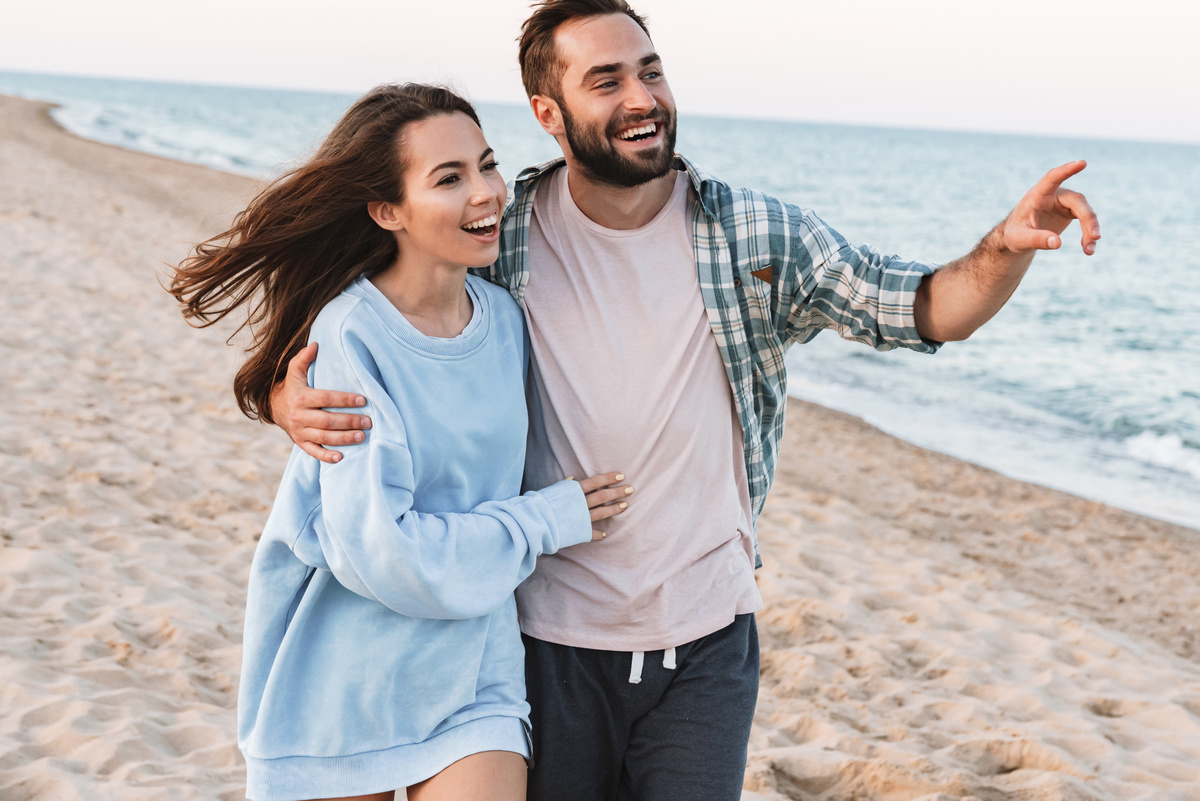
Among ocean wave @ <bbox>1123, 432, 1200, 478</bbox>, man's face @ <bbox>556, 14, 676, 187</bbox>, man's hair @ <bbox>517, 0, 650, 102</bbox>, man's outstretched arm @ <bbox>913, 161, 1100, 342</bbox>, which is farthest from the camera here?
ocean wave @ <bbox>1123, 432, 1200, 478</bbox>

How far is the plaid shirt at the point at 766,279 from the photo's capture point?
224cm

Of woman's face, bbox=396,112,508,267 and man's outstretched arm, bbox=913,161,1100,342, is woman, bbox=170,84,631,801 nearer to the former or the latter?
woman's face, bbox=396,112,508,267

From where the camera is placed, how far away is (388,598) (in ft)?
6.25

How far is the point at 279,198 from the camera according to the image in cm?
226

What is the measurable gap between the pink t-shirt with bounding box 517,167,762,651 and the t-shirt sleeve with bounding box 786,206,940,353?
0.25 meters

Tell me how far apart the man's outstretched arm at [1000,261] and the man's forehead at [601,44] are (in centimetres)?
94

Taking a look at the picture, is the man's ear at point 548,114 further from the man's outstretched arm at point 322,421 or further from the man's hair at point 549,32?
the man's outstretched arm at point 322,421

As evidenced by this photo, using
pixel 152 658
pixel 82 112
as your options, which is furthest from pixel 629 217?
pixel 82 112

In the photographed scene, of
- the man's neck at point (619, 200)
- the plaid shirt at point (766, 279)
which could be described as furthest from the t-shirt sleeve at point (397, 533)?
the man's neck at point (619, 200)

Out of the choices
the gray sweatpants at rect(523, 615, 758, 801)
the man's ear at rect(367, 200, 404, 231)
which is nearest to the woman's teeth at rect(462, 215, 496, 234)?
the man's ear at rect(367, 200, 404, 231)

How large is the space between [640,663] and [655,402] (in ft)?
2.00

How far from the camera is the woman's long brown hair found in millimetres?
2168

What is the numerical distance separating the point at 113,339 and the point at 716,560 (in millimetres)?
7072

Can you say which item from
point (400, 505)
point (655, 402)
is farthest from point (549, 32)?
point (400, 505)
